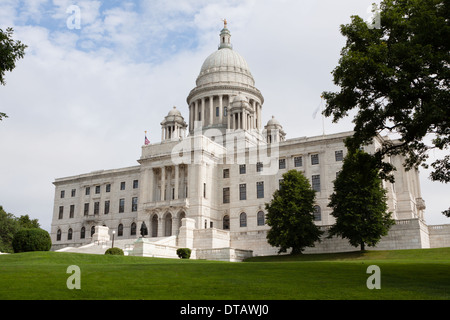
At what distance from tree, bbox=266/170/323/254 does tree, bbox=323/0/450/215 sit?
23.7 meters

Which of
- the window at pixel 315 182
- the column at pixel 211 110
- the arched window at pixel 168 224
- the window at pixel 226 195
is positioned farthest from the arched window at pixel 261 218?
the column at pixel 211 110

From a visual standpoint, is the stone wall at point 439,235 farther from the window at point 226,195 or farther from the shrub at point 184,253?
the window at point 226,195

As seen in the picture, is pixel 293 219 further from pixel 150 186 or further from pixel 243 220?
pixel 150 186

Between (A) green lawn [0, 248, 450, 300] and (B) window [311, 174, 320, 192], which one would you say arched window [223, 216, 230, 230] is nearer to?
(B) window [311, 174, 320, 192]

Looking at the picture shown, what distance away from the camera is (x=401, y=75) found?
841 inches

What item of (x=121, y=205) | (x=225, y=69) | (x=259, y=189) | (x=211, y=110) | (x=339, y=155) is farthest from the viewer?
(x=225, y=69)

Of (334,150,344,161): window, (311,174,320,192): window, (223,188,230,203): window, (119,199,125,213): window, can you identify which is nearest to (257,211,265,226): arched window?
(223,188,230,203): window

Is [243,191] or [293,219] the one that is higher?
[243,191]

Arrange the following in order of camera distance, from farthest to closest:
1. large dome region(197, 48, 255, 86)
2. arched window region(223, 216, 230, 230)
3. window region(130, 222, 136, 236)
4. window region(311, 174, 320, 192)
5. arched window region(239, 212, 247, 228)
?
large dome region(197, 48, 255, 86)
window region(130, 222, 136, 236)
arched window region(223, 216, 230, 230)
arched window region(239, 212, 247, 228)
window region(311, 174, 320, 192)

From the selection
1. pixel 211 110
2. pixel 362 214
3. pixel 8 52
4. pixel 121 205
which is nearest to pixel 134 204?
pixel 121 205

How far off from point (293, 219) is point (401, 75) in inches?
1111

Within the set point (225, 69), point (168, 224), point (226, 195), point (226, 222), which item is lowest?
point (168, 224)

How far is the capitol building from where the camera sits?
180 feet
